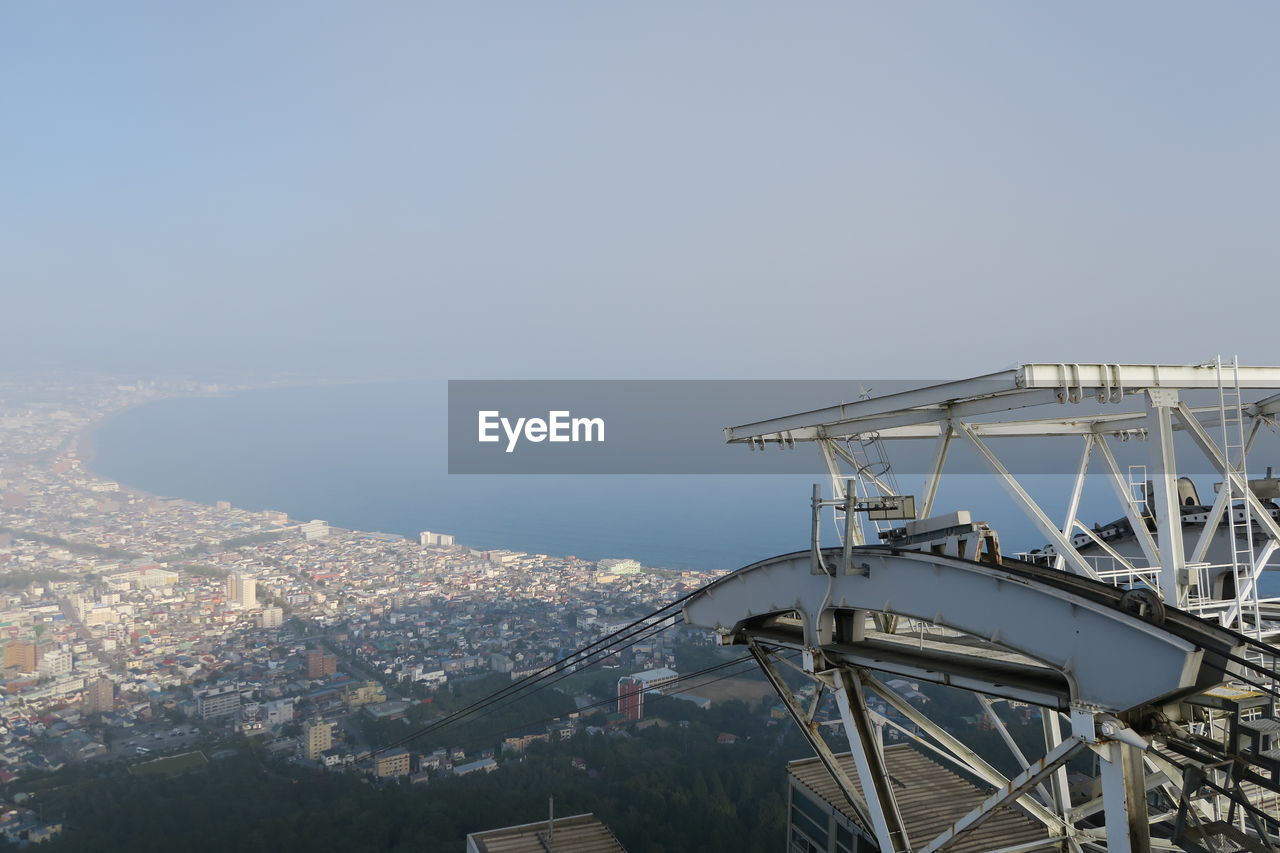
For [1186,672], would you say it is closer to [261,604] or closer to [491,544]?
[261,604]

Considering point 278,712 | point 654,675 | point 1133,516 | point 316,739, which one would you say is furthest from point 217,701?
point 1133,516

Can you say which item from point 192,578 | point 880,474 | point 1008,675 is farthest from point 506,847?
point 192,578

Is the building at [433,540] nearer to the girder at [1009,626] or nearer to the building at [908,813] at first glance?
the building at [908,813]

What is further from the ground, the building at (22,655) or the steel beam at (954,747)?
the steel beam at (954,747)

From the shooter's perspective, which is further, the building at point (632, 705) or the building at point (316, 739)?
the building at point (632, 705)

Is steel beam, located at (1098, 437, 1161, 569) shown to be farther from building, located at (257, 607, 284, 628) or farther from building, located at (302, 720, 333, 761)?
building, located at (257, 607, 284, 628)

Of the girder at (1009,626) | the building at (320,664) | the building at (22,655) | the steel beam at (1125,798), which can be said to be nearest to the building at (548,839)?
the girder at (1009,626)
